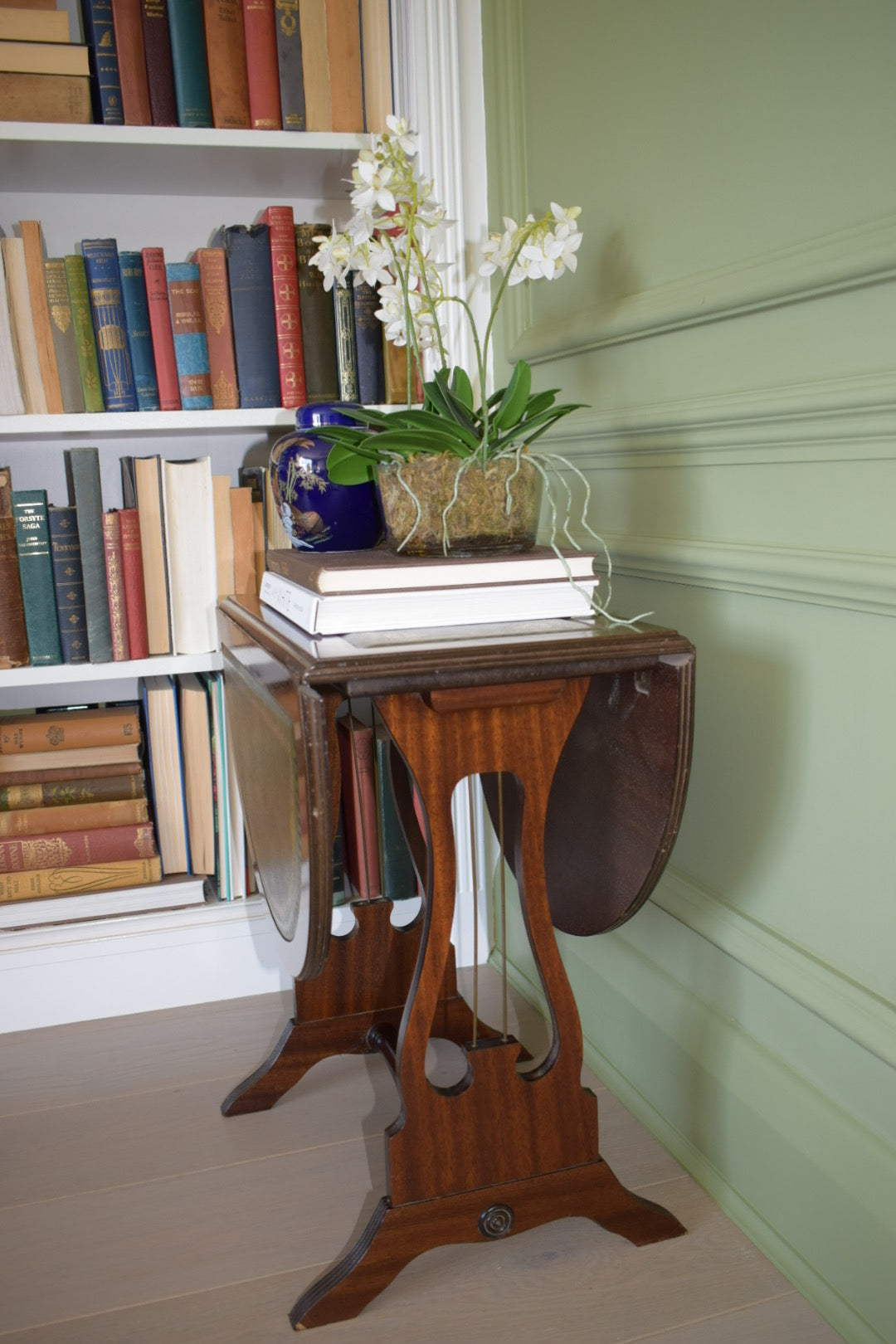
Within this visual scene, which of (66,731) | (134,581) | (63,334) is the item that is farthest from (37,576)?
(63,334)

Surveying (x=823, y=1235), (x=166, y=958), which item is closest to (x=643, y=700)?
(x=823, y=1235)

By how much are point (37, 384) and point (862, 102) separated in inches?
48.9

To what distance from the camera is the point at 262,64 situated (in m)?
1.62

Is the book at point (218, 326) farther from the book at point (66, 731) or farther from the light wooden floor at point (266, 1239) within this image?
the light wooden floor at point (266, 1239)

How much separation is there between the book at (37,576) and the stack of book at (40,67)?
56cm

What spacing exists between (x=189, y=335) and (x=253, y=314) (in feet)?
0.35

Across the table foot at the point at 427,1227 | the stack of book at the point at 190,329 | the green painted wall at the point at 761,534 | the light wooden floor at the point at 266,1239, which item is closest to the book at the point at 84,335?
the stack of book at the point at 190,329

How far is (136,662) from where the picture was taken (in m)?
1.72

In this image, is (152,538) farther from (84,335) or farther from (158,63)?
(158,63)

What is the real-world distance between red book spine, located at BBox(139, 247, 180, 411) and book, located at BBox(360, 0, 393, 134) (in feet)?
1.32

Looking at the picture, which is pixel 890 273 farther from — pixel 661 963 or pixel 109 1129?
pixel 109 1129

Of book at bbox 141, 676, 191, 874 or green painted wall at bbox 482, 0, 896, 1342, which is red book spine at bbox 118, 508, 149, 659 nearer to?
book at bbox 141, 676, 191, 874

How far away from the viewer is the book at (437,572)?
1.02 m

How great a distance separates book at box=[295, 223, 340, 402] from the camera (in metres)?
1.67
